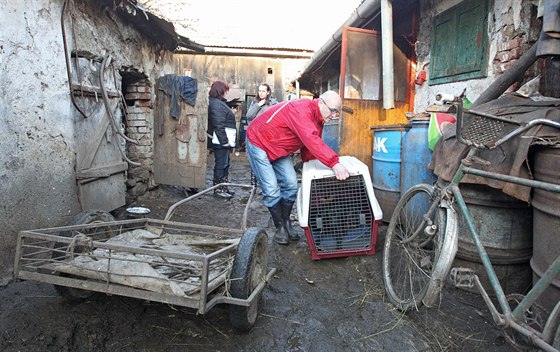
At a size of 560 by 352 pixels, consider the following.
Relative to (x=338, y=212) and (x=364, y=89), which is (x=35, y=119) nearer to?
(x=338, y=212)

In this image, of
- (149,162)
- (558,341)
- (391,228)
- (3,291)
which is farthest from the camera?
(149,162)

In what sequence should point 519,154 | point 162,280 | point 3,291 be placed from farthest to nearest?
point 3,291, point 519,154, point 162,280

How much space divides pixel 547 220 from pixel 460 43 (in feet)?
11.1

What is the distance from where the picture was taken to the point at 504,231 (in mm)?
2832

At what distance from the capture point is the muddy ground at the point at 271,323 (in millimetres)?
2322

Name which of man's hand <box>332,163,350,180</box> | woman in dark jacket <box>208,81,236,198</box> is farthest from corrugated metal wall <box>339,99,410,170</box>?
man's hand <box>332,163,350,180</box>

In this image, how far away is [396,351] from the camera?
234cm

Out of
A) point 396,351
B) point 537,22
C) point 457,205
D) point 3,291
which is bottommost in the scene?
point 396,351

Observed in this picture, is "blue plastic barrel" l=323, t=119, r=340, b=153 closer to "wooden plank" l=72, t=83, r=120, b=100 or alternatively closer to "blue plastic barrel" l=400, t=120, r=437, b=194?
"blue plastic barrel" l=400, t=120, r=437, b=194

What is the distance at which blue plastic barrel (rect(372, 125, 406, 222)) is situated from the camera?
167 inches

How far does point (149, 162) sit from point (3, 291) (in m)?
3.97

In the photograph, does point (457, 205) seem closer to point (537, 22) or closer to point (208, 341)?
point (208, 341)

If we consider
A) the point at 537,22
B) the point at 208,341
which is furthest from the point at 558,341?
the point at 537,22

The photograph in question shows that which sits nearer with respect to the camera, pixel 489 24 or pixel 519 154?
pixel 519 154
